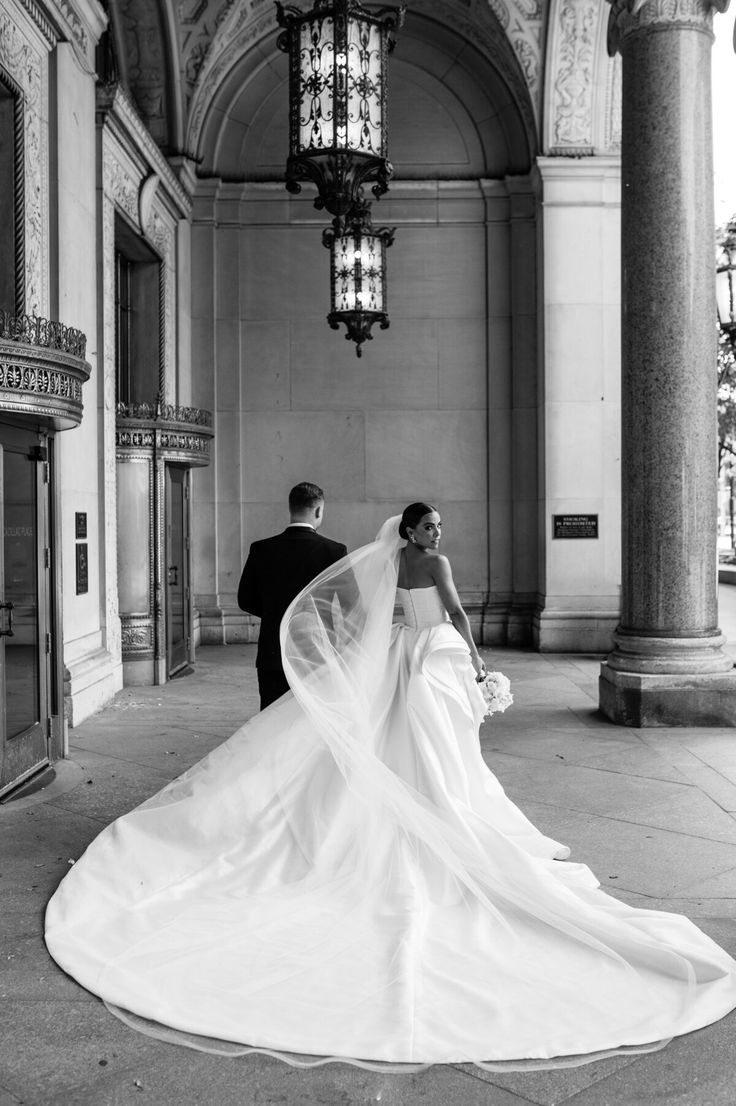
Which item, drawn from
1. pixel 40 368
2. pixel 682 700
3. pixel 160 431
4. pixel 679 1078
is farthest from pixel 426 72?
pixel 679 1078

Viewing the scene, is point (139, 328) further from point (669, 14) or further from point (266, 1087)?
point (266, 1087)

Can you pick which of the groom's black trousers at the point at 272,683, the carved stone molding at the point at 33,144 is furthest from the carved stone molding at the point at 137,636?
the groom's black trousers at the point at 272,683

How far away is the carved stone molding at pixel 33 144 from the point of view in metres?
8.61

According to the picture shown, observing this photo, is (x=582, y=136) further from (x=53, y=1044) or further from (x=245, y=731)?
(x=53, y=1044)

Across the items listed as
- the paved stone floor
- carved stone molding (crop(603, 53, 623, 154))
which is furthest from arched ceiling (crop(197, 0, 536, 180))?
the paved stone floor

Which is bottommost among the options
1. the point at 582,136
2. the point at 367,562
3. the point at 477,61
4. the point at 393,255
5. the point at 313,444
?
the point at 367,562

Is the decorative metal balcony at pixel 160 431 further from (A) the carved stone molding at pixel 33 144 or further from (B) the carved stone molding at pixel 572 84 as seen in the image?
(B) the carved stone molding at pixel 572 84

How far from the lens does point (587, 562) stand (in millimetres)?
15203

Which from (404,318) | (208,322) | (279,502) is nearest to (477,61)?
(404,318)

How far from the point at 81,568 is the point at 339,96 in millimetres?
5022

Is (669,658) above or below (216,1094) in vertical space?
above

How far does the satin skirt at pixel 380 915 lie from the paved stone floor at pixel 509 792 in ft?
0.43

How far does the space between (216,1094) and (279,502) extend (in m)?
13.0

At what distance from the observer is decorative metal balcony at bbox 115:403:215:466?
11.9m
